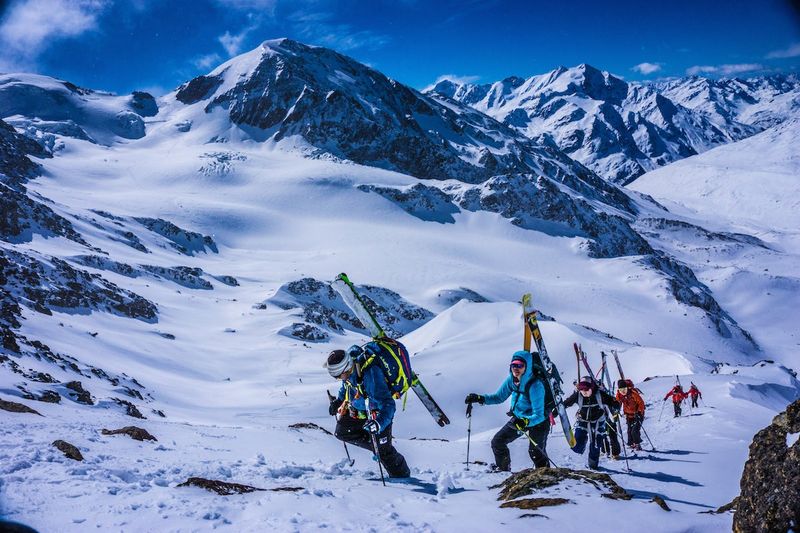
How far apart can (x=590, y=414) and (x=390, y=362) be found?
4887 mm

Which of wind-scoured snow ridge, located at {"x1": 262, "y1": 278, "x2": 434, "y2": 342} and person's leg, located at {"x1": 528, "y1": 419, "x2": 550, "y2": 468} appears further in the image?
wind-scoured snow ridge, located at {"x1": 262, "y1": 278, "x2": 434, "y2": 342}

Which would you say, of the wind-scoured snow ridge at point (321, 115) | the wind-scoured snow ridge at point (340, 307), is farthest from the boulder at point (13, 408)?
the wind-scoured snow ridge at point (321, 115)

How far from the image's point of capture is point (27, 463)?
581 centimetres

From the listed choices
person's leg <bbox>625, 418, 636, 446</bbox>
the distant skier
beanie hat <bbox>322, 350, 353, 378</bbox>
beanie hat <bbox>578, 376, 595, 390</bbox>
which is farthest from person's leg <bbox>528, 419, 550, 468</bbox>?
person's leg <bbox>625, 418, 636, 446</bbox>

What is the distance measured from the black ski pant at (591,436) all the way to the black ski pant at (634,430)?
10.6ft

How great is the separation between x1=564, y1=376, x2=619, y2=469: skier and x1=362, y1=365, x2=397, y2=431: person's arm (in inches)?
172

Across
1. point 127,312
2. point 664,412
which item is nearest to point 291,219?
point 127,312

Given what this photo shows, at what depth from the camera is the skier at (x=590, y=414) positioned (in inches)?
403

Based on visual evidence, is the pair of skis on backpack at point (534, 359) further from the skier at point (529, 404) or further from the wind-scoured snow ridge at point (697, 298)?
the wind-scoured snow ridge at point (697, 298)

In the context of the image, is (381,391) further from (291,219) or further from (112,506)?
(291,219)

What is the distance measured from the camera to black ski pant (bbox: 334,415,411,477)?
7.87 m

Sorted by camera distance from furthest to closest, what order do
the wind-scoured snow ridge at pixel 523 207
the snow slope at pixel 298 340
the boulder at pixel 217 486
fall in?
the wind-scoured snow ridge at pixel 523 207 → the boulder at pixel 217 486 → the snow slope at pixel 298 340

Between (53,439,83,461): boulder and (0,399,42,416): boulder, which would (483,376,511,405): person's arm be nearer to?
(53,439,83,461): boulder

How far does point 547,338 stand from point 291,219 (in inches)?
3158
